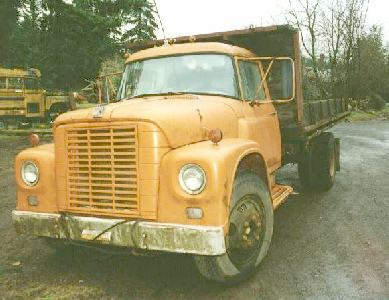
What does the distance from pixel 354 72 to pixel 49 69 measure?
21.4 meters

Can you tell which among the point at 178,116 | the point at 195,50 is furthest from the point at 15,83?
the point at 178,116

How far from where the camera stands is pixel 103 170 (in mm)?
4191

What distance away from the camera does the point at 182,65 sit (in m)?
5.73

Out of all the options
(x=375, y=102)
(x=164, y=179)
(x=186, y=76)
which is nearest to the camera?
(x=164, y=179)

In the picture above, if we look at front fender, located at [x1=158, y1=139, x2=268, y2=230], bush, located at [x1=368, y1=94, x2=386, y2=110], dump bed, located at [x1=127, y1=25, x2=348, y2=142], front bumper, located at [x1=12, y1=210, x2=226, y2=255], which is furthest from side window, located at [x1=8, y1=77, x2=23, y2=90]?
bush, located at [x1=368, y1=94, x2=386, y2=110]

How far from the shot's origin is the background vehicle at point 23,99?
852 inches

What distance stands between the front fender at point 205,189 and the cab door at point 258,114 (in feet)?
4.11

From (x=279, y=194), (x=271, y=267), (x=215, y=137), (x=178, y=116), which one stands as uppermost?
(x=178, y=116)

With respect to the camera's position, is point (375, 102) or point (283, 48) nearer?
point (283, 48)

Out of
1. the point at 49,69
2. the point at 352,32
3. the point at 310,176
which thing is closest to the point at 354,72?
the point at 352,32

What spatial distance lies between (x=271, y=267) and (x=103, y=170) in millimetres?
2011

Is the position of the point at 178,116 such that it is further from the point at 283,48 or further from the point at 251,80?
the point at 283,48

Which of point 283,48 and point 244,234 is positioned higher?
point 283,48

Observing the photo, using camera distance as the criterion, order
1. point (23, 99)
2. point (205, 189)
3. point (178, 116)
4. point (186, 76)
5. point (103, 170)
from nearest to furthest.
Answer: point (205, 189)
point (103, 170)
point (178, 116)
point (186, 76)
point (23, 99)
